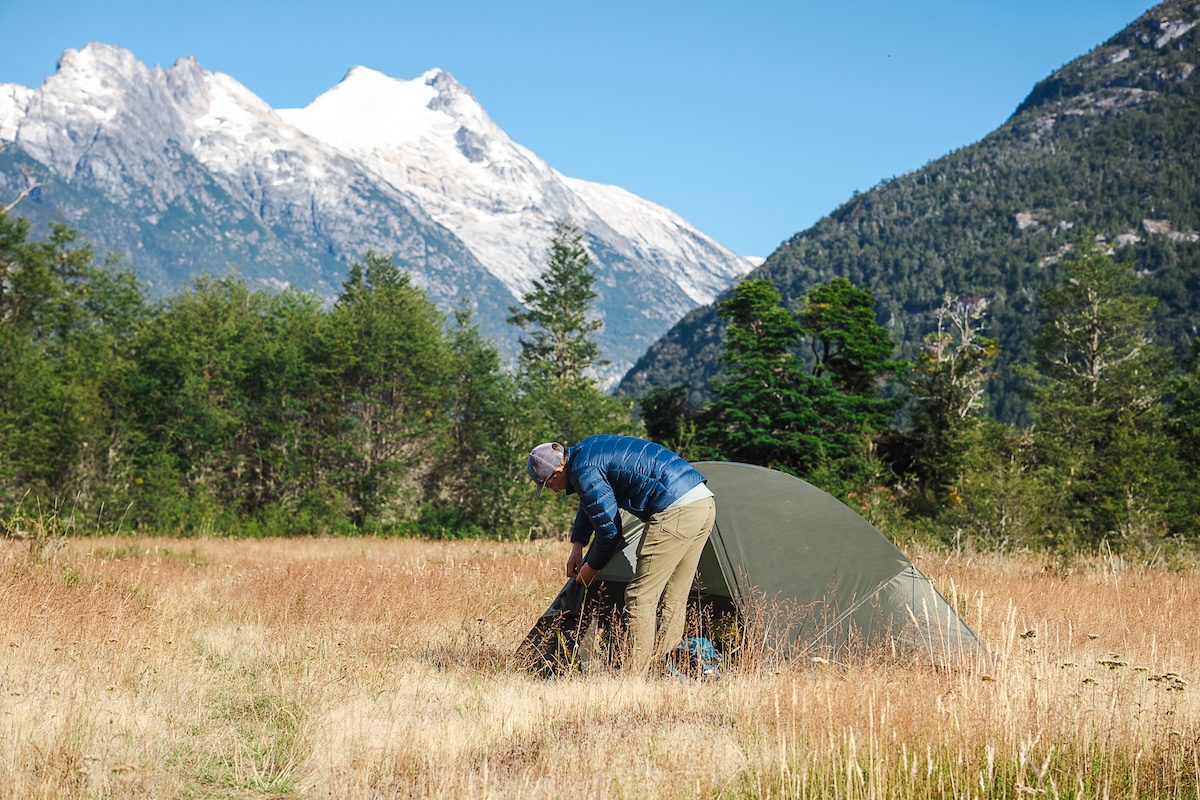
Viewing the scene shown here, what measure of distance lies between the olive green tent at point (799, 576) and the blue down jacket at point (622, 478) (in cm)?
102

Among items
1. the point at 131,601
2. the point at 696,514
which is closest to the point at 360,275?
the point at 131,601

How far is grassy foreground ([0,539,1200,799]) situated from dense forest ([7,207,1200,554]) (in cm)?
1215

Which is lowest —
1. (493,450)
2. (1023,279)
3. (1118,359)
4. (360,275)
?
(493,450)

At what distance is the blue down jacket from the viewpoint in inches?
224

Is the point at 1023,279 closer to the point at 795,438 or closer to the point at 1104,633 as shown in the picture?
the point at 795,438

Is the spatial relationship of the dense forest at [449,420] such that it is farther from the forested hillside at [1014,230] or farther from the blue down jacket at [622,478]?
the forested hillside at [1014,230]

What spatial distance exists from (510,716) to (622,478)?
1.59 metres

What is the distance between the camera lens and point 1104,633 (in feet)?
25.0

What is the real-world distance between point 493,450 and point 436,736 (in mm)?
23588

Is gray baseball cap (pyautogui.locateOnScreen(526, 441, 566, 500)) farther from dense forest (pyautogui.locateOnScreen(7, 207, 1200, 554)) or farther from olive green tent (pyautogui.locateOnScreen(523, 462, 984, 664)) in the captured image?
dense forest (pyautogui.locateOnScreen(7, 207, 1200, 554))

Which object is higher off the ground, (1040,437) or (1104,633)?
(1040,437)

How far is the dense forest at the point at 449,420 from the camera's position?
79.3 ft

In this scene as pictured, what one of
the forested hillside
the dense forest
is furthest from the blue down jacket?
the forested hillside

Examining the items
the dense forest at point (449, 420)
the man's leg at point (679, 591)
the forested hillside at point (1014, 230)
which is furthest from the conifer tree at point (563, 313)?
the forested hillside at point (1014, 230)
